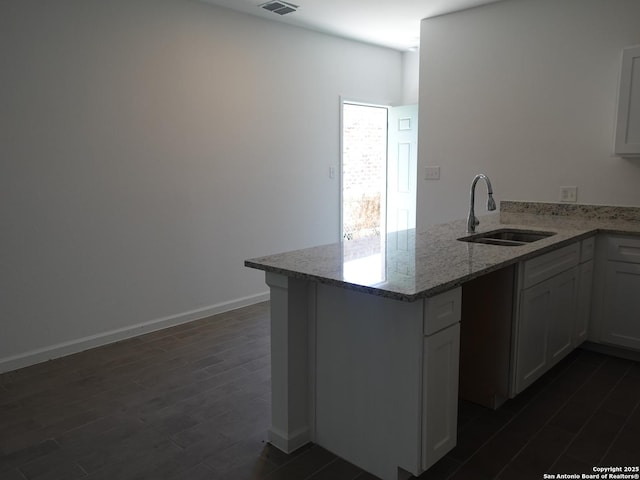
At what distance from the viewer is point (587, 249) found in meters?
3.24

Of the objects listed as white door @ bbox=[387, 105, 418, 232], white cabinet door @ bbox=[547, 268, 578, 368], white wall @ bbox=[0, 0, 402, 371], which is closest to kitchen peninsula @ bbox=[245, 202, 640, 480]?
white cabinet door @ bbox=[547, 268, 578, 368]

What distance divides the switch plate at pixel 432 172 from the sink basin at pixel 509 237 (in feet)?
4.47

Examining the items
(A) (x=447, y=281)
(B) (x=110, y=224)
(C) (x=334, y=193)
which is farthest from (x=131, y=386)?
(C) (x=334, y=193)

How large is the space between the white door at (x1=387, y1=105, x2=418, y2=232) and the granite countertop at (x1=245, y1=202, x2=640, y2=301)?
79.2 inches

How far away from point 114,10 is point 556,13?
3211 millimetres

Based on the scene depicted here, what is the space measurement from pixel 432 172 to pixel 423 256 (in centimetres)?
238

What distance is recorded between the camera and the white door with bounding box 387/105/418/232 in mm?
5547

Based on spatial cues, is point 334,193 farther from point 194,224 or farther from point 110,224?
point 110,224

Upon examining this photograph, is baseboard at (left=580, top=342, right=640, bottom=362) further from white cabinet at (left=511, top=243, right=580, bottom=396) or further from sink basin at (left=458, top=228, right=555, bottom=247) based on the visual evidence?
sink basin at (left=458, top=228, right=555, bottom=247)

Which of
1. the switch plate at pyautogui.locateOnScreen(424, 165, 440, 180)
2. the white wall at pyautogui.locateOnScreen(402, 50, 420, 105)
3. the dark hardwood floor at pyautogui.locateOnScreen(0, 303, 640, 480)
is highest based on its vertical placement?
the white wall at pyautogui.locateOnScreen(402, 50, 420, 105)

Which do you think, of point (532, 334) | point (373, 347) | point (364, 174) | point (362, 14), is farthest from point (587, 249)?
point (364, 174)

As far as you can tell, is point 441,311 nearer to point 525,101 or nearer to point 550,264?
point 550,264

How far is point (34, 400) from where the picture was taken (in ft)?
9.18

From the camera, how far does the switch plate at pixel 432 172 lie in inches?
181
